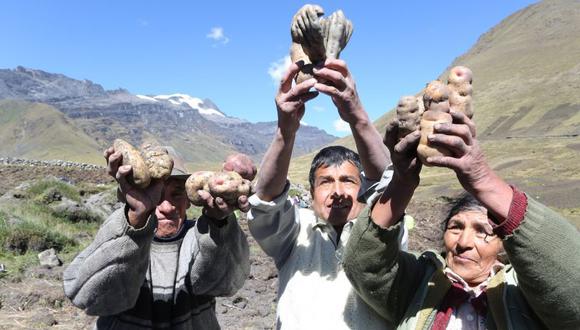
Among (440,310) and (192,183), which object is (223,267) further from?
(440,310)

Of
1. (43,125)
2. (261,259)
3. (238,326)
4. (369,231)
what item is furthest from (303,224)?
(43,125)

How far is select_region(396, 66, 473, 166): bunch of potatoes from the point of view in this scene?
154 centimetres

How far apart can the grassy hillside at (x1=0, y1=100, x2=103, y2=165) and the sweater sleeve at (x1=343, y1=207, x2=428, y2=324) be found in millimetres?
132911

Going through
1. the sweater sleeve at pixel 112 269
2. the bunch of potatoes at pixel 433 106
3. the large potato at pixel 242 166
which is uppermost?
the bunch of potatoes at pixel 433 106

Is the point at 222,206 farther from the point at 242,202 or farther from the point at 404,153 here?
the point at 404,153

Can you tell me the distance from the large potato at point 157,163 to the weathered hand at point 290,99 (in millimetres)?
504

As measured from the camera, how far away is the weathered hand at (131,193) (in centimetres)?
180

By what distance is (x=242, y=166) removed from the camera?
211cm

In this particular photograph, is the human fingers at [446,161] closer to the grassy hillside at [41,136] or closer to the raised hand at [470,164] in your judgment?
the raised hand at [470,164]

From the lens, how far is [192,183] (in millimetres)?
2078

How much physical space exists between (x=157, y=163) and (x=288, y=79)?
0.66 meters

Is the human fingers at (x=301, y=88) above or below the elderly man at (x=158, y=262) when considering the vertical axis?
above

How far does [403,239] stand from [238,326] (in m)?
3.90

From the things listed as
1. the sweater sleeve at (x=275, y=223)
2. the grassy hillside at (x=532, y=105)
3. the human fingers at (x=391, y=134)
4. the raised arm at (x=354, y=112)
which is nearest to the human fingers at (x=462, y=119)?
the human fingers at (x=391, y=134)
